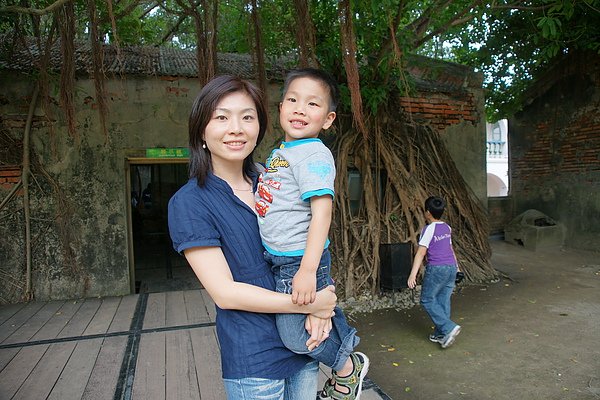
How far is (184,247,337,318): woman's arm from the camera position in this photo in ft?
3.88

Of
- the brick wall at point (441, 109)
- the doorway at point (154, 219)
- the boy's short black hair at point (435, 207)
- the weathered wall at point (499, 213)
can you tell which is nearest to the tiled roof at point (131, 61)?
the brick wall at point (441, 109)

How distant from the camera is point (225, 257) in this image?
126 centimetres

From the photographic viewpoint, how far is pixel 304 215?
1297 millimetres

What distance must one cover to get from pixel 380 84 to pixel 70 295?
16.3 feet

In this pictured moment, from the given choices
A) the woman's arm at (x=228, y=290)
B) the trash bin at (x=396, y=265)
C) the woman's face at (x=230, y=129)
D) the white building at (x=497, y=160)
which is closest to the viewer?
the woman's arm at (x=228, y=290)

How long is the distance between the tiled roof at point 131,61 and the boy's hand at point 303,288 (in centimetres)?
426

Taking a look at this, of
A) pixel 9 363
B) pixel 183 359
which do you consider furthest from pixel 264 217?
pixel 9 363

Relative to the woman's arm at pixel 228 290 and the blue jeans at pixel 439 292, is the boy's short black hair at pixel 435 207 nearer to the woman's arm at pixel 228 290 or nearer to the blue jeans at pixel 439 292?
the blue jeans at pixel 439 292

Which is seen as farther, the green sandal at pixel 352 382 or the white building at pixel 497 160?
the white building at pixel 497 160

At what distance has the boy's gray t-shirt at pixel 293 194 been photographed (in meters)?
1.26

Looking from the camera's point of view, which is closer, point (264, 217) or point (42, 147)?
point (264, 217)

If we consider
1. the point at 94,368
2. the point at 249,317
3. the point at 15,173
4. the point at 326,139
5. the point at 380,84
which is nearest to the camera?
the point at 249,317

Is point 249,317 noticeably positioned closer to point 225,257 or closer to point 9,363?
point 225,257

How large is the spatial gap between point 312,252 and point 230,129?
46 cm
